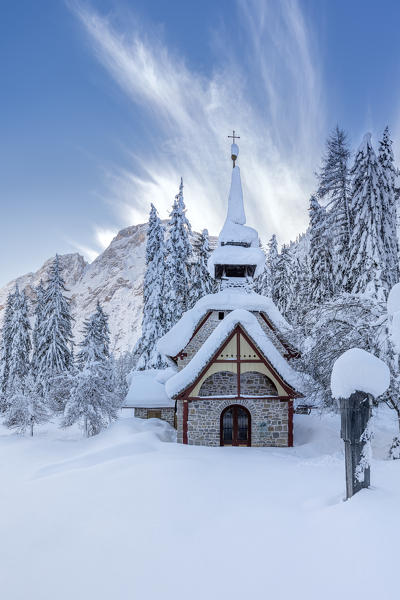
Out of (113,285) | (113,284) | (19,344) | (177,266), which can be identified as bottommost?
(19,344)

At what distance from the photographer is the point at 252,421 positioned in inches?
589

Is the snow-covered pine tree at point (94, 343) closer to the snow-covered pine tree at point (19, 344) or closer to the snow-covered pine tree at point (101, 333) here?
the snow-covered pine tree at point (101, 333)

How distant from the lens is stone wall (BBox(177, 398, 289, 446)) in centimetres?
1487

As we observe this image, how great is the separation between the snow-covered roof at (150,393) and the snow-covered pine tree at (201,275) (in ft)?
30.0

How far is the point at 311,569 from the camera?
4.35 metres

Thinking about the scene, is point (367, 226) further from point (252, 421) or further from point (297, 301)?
point (297, 301)

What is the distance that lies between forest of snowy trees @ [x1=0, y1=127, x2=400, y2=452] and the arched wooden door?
10.1 feet

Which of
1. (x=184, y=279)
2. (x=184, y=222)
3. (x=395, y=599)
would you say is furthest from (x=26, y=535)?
(x=184, y=222)

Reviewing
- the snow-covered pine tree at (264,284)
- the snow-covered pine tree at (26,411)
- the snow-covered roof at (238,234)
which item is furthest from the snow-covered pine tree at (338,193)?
the snow-covered pine tree at (26,411)

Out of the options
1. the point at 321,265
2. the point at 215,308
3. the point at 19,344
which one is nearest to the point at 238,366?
the point at 215,308

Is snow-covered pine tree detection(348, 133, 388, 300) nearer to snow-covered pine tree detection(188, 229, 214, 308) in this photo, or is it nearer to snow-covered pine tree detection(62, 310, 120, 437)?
snow-covered pine tree detection(188, 229, 214, 308)

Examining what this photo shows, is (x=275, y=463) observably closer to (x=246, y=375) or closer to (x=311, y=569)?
(x=246, y=375)

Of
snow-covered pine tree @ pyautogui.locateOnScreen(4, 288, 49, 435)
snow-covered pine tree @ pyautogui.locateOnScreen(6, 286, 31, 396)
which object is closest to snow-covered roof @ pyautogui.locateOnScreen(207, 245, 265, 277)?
snow-covered pine tree @ pyautogui.locateOnScreen(4, 288, 49, 435)

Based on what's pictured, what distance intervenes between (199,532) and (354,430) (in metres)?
3.10
